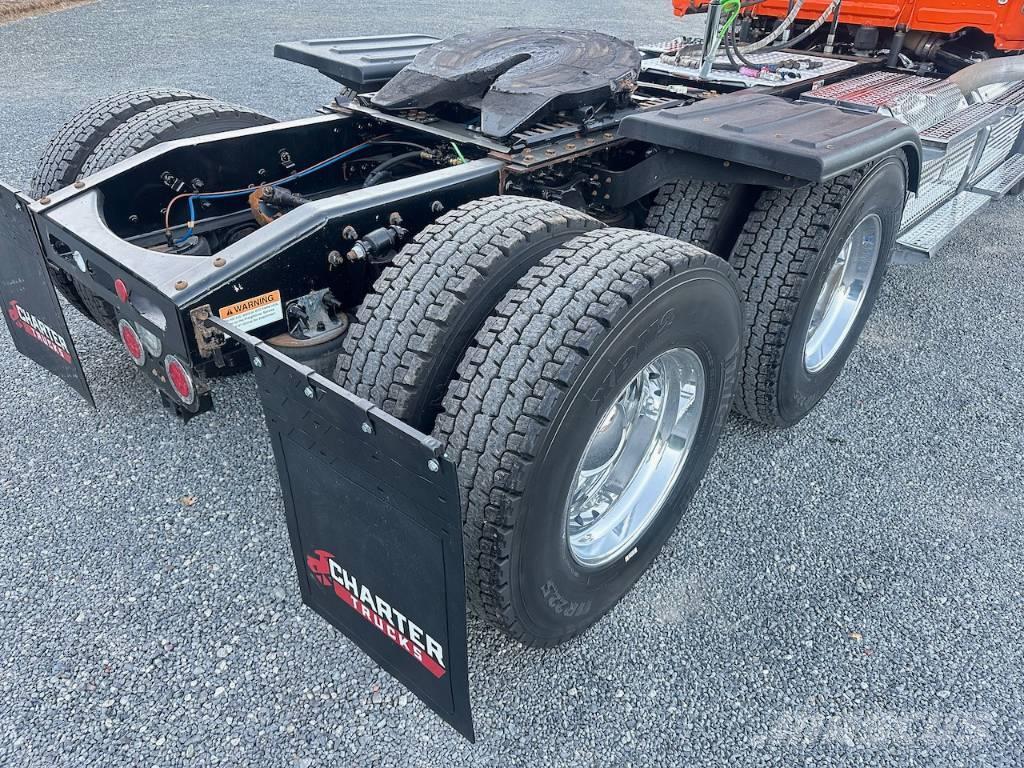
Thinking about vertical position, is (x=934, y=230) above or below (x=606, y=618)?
above

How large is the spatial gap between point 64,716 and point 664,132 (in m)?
2.41

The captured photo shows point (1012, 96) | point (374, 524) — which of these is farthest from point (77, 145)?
point (1012, 96)

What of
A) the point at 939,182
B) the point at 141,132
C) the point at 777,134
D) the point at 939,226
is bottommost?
the point at 939,226

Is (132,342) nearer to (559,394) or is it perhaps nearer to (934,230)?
(559,394)

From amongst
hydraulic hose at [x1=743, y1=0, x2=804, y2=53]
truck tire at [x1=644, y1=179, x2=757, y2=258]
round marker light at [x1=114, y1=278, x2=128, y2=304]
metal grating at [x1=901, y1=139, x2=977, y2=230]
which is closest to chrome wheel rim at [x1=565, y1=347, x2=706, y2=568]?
truck tire at [x1=644, y1=179, x2=757, y2=258]

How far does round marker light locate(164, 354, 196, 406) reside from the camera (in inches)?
76.7

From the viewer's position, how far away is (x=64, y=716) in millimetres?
1957

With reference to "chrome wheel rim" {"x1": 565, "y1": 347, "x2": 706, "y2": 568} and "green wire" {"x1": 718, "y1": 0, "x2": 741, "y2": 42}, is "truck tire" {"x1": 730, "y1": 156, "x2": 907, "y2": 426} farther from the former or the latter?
"green wire" {"x1": 718, "y1": 0, "x2": 741, "y2": 42}

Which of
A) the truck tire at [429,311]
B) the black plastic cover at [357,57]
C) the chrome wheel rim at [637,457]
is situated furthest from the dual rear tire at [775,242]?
the black plastic cover at [357,57]

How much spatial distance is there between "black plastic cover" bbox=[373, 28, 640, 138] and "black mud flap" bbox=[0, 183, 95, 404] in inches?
52.0

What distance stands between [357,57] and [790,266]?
214 centimetres

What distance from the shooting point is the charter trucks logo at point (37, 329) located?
2473 mm

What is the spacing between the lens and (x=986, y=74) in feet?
14.1

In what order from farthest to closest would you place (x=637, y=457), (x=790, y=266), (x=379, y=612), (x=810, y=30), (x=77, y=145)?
(x=810, y=30)
(x=77, y=145)
(x=790, y=266)
(x=637, y=457)
(x=379, y=612)
